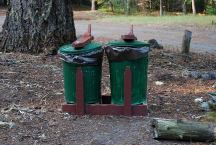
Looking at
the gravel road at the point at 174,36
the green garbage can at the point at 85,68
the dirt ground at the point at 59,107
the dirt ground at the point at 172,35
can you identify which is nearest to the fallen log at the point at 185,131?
the dirt ground at the point at 59,107

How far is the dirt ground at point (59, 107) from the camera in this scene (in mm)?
5758

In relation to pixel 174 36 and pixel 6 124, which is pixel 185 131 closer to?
pixel 6 124

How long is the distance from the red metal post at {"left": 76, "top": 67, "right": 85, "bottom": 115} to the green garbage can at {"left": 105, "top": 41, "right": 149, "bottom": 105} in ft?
1.25

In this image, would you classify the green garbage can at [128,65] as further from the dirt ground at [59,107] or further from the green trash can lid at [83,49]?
the dirt ground at [59,107]

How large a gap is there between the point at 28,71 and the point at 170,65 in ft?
9.70

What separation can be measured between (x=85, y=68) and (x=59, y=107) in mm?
810

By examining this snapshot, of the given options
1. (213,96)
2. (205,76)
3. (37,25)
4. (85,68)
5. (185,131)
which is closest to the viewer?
(185,131)

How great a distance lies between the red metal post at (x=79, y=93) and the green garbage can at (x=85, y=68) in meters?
0.06

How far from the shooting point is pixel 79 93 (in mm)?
6332

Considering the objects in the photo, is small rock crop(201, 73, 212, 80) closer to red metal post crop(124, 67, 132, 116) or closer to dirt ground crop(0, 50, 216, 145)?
dirt ground crop(0, 50, 216, 145)

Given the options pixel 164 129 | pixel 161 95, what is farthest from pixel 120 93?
pixel 161 95

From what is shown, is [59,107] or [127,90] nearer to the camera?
[127,90]

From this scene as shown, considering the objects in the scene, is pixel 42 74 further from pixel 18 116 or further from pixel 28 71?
pixel 18 116

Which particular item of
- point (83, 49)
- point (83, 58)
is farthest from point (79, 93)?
point (83, 49)
